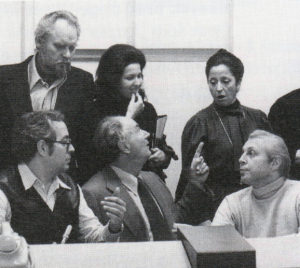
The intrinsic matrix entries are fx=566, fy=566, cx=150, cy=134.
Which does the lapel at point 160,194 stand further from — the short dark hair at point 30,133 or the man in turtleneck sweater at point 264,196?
the short dark hair at point 30,133

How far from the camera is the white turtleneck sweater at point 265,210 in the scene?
1.83 metres

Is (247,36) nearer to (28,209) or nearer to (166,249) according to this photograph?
(28,209)

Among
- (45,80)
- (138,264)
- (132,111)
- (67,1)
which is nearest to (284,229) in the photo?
(132,111)

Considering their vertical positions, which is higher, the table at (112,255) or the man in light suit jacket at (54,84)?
the man in light suit jacket at (54,84)

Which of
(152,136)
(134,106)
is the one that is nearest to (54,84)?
(134,106)

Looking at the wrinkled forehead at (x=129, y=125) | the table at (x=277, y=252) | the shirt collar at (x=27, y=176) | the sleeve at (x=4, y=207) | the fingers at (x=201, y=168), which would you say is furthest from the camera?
the wrinkled forehead at (x=129, y=125)

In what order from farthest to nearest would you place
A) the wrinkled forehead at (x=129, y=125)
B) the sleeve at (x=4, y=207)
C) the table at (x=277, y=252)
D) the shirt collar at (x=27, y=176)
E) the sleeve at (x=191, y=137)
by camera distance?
1. the sleeve at (x=191, y=137)
2. the wrinkled forehead at (x=129, y=125)
3. the shirt collar at (x=27, y=176)
4. the sleeve at (x=4, y=207)
5. the table at (x=277, y=252)

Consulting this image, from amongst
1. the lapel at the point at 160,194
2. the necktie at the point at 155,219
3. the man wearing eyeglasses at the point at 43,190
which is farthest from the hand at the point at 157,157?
the man wearing eyeglasses at the point at 43,190

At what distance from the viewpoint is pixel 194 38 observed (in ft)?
8.50

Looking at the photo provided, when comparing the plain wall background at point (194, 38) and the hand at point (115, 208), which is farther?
the plain wall background at point (194, 38)

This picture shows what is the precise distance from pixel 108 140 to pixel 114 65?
0.30 m

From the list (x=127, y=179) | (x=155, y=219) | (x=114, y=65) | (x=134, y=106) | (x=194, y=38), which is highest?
(x=194, y=38)

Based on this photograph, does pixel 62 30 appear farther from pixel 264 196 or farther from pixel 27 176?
→ pixel 264 196

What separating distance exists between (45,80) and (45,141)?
0.35 meters
